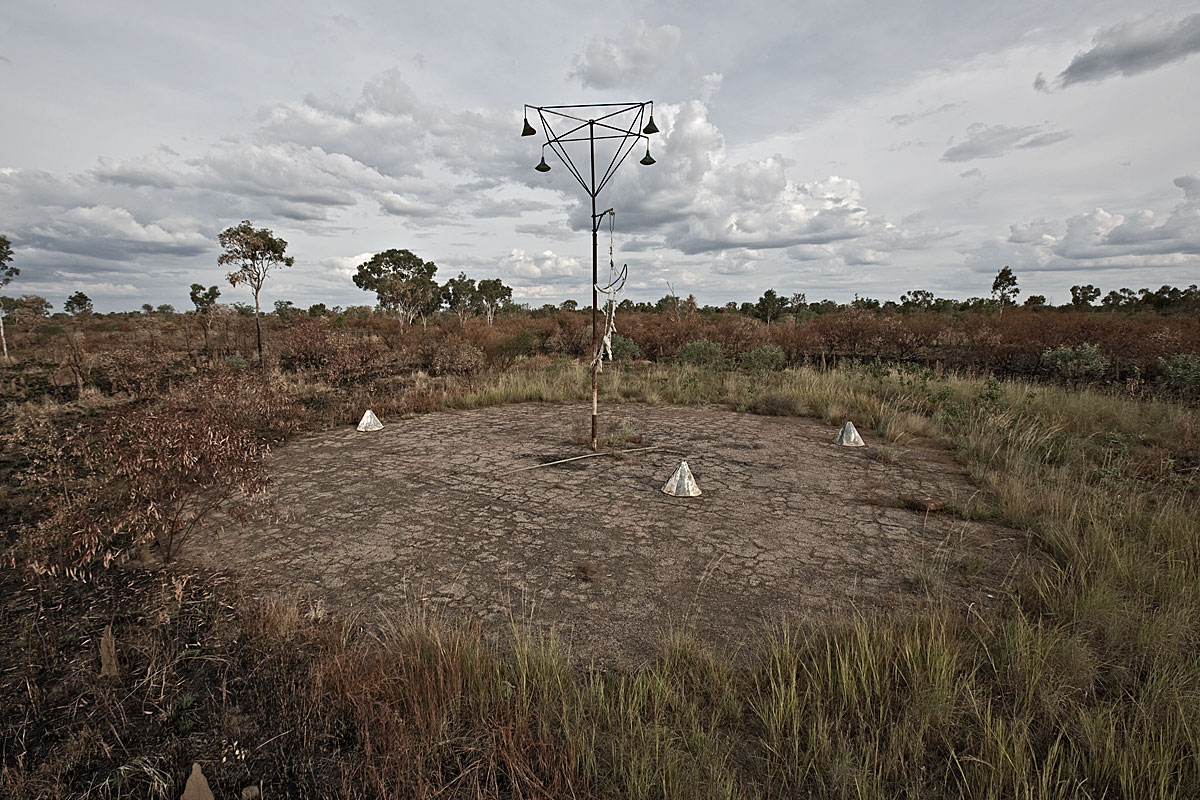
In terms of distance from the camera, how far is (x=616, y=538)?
4480 millimetres

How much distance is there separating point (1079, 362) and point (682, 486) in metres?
A: 12.2

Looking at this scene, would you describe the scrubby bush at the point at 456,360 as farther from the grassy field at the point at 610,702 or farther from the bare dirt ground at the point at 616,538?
the grassy field at the point at 610,702

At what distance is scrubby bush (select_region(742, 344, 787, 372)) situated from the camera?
1363 centimetres

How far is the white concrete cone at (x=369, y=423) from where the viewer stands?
26.6ft

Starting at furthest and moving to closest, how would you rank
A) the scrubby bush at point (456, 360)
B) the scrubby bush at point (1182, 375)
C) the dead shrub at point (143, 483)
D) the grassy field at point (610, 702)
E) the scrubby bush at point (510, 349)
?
the scrubby bush at point (510, 349) < the scrubby bush at point (456, 360) < the scrubby bush at point (1182, 375) < the dead shrub at point (143, 483) < the grassy field at point (610, 702)

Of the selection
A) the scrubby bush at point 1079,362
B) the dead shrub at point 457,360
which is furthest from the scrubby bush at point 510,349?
the scrubby bush at point 1079,362

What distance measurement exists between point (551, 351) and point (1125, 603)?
60.7ft

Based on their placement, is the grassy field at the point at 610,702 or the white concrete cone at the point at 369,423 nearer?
the grassy field at the point at 610,702

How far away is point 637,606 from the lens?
3.44m

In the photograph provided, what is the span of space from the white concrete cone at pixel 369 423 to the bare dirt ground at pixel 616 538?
32.4 inches

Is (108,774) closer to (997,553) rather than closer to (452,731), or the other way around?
(452,731)

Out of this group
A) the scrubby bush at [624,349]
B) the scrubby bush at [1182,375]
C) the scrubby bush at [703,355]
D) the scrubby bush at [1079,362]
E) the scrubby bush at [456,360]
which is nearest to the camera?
the scrubby bush at [1182,375]

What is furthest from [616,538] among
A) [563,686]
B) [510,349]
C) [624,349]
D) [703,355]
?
[624,349]

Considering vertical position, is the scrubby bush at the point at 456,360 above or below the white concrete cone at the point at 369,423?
above
